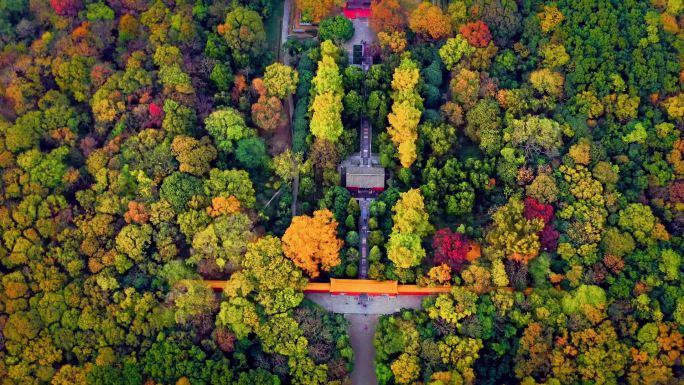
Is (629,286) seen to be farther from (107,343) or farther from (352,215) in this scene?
(107,343)

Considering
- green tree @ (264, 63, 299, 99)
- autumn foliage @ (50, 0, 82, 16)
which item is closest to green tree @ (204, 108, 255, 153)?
green tree @ (264, 63, 299, 99)

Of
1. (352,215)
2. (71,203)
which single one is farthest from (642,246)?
(71,203)

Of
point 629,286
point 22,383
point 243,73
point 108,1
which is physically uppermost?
point 108,1

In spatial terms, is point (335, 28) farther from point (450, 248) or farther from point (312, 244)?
point (450, 248)

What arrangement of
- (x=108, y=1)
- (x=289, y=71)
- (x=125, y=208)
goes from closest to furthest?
1. (x=125, y=208)
2. (x=289, y=71)
3. (x=108, y=1)

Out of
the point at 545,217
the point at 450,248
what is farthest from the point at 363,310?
the point at 545,217
